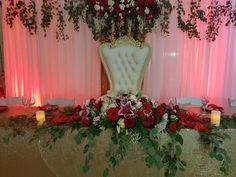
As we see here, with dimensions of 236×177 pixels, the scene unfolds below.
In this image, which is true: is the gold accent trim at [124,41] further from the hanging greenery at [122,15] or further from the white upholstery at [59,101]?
the white upholstery at [59,101]

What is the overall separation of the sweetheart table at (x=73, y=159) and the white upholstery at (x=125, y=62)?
66.4 inches

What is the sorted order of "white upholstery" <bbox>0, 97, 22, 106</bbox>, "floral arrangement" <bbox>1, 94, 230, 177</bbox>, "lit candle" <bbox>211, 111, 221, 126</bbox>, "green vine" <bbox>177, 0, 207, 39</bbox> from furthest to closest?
"green vine" <bbox>177, 0, 207, 39</bbox>, "white upholstery" <bbox>0, 97, 22, 106</bbox>, "lit candle" <bbox>211, 111, 221, 126</bbox>, "floral arrangement" <bbox>1, 94, 230, 177</bbox>

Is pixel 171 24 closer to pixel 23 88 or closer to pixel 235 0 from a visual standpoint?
pixel 235 0

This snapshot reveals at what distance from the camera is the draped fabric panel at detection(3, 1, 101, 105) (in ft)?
11.5

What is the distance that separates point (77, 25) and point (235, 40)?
2208 millimetres

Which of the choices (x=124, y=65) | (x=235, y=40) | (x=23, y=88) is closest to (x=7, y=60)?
(x=23, y=88)

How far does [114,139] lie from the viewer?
1.31 meters

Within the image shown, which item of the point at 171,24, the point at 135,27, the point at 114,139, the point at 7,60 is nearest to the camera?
the point at 114,139

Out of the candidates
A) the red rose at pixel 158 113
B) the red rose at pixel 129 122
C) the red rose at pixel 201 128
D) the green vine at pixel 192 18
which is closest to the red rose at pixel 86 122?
the red rose at pixel 129 122

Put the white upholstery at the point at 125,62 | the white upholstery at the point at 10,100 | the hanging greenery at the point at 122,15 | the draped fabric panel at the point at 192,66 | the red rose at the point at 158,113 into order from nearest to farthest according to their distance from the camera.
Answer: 1. the red rose at the point at 158,113
2. the white upholstery at the point at 10,100
3. the hanging greenery at the point at 122,15
4. the white upholstery at the point at 125,62
5. the draped fabric panel at the point at 192,66

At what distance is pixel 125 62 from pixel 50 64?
118 cm

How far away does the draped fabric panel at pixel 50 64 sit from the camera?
3.50m

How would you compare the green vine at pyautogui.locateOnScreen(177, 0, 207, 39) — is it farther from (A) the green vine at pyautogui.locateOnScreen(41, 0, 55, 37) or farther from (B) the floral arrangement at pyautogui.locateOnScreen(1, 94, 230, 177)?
(B) the floral arrangement at pyautogui.locateOnScreen(1, 94, 230, 177)

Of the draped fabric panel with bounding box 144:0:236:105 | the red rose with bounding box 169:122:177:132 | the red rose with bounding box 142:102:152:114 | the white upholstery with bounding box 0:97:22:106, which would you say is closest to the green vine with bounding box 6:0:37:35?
the white upholstery with bounding box 0:97:22:106
